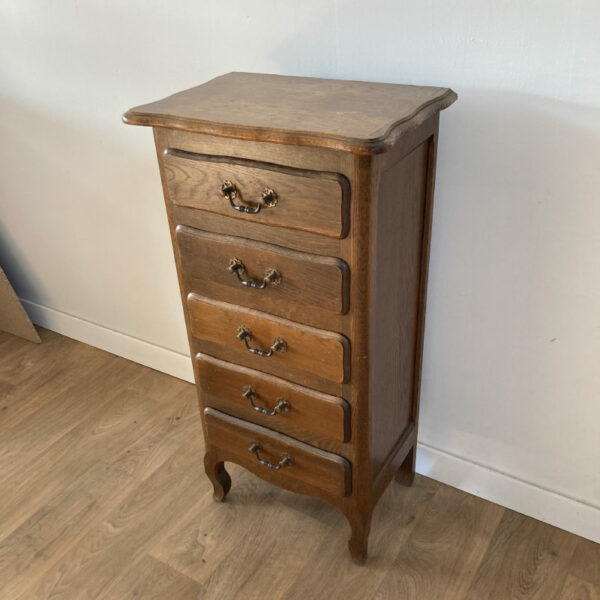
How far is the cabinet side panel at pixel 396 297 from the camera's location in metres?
1.11

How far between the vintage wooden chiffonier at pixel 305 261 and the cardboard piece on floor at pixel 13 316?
115 cm

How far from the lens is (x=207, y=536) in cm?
156

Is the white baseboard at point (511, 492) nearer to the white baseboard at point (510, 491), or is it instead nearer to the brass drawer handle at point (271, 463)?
the white baseboard at point (510, 491)

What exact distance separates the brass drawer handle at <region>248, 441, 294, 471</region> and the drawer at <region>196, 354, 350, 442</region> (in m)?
0.07

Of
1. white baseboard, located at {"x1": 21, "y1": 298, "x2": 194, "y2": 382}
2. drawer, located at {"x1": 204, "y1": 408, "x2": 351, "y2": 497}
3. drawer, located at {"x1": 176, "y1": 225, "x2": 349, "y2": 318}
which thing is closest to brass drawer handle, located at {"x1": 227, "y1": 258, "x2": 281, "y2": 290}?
drawer, located at {"x1": 176, "y1": 225, "x2": 349, "y2": 318}

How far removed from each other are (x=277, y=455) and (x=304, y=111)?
29.8 inches

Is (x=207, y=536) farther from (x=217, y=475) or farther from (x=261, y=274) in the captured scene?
(x=261, y=274)

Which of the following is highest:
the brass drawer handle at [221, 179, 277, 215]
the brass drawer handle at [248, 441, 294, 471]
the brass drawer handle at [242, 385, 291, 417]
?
the brass drawer handle at [221, 179, 277, 215]

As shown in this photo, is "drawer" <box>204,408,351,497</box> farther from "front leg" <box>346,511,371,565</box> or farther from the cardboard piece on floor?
the cardboard piece on floor

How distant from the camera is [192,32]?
4.83ft

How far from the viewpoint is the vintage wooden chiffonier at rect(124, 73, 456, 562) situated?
1013 mm

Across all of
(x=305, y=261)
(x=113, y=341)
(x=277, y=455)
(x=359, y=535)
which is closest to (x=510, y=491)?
(x=359, y=535)

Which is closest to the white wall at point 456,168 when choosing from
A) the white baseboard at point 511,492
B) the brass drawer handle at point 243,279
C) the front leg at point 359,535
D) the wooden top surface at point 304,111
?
the white baseboard at point 511,492

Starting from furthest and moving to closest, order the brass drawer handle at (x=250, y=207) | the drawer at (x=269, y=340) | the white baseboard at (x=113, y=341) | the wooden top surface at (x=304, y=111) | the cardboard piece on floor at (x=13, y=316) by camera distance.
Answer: the cardboard piece on floor at (x=13, y=316)
the white baseboard at (x=113, y=341)
the drawer at (x=269, y=340)
the brass drawer handle at (x=250, y=207)
the wooden top surface at (x=304, y=111)
